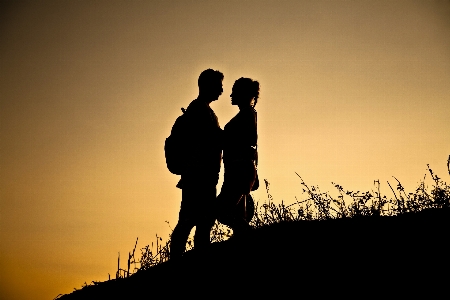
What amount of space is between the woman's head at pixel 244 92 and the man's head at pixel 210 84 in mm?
215

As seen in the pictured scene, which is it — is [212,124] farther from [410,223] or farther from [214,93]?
[410,223]

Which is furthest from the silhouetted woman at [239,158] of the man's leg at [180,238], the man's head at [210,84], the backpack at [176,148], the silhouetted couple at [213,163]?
the backpack at [176,148]

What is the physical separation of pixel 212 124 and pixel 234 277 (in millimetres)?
1809

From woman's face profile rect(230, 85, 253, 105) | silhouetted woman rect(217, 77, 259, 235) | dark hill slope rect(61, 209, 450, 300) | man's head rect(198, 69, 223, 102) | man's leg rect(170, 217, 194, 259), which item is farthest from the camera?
woman's face profile rect(230, 85, 253, 105)

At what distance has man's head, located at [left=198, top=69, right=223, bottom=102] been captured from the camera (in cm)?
481

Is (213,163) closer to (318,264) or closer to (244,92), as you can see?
(244,92)

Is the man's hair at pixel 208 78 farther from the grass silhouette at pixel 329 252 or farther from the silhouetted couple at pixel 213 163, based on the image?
the grass silhouette at pixel 329 252

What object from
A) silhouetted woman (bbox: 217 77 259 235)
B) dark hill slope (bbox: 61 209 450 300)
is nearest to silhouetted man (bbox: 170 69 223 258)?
silhouetted woman (bbox: 217 77 259 235)

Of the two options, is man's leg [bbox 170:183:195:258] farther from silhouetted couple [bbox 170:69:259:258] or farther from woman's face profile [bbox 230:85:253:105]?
woman's face profile [bbox 230:85:253:105]

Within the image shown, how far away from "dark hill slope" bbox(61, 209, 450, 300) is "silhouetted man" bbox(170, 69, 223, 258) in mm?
254

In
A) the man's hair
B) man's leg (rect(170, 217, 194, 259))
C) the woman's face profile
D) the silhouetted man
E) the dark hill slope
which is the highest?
the man's hair

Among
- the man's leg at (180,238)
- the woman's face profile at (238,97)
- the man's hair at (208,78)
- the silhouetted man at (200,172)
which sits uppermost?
the man's hair at (208,78)

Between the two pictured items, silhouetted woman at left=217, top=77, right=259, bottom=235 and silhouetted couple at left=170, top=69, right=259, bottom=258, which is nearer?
silhouetted couple at left=170, top=69, right=259, bottom=258

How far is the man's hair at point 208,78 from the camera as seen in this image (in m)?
4.81
